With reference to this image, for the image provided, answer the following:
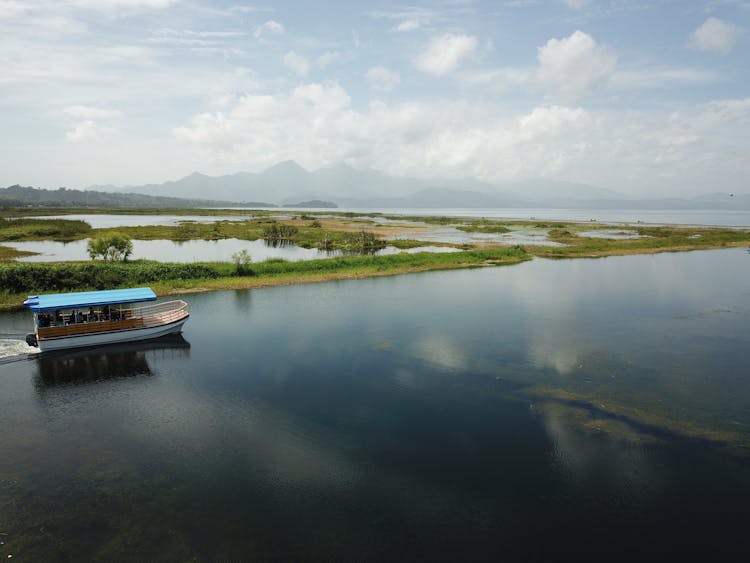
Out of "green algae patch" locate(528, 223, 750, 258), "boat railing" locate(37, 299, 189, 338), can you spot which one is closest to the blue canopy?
"boat railing" locate(37, 299, 189, 338)

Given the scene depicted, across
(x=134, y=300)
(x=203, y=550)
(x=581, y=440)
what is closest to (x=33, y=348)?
(x=134, y=300)

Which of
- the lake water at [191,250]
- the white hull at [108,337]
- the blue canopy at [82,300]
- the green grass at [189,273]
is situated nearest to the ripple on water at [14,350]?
the white hull at [108,337]

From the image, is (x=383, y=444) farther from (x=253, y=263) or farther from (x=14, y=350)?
(x=253, y=263)

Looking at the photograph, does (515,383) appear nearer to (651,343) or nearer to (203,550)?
(651,343)

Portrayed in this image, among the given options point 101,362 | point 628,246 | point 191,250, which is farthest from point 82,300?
point 628,246

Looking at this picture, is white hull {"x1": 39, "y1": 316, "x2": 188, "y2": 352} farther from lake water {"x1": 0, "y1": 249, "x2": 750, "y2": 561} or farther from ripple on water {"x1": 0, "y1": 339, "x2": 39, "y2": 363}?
ripple on water {"x1": 0, "y1": 339, "x2": 39, "y2": 363}

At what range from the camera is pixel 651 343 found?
2973 cm

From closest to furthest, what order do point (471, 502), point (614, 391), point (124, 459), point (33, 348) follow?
point (471, 502) → point (124, 459) → point (614, 391) → point (33, 348)

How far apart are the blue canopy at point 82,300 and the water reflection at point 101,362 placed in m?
3.04

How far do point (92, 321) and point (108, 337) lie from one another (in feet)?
4.74

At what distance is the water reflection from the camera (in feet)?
80.6

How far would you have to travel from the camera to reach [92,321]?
2912cm

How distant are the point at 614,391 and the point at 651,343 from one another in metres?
10.0

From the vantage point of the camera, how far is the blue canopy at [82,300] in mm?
27511
